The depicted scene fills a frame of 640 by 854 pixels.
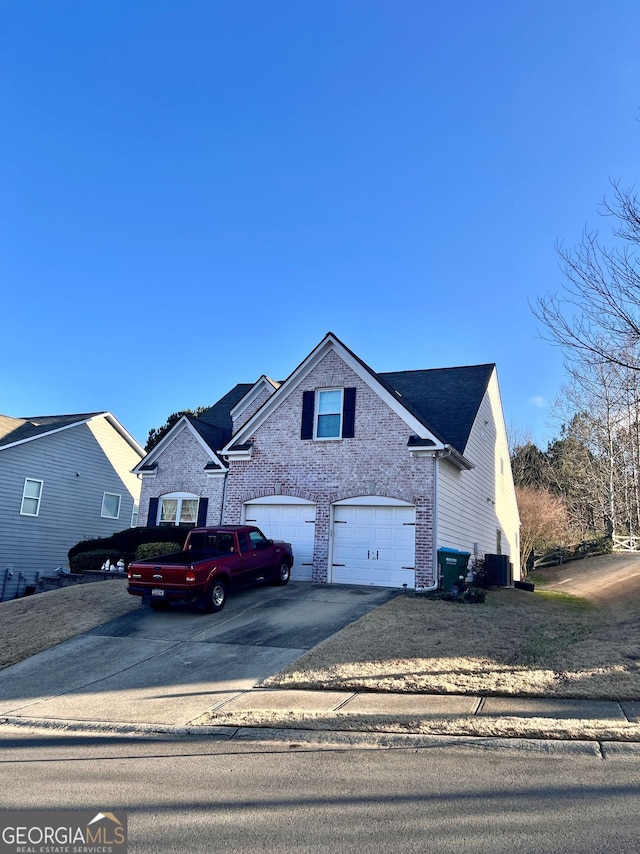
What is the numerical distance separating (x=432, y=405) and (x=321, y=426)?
4567mm

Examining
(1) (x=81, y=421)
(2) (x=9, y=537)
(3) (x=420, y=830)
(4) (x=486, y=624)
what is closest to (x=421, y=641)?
(4) (x=486, y=624)

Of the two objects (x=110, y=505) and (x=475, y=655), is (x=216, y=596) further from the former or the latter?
(x=110, y=505)

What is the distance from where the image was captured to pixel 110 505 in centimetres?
3111

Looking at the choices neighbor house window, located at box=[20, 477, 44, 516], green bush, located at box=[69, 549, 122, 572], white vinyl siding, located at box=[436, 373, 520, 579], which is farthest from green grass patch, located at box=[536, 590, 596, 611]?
neighbor house window, located at box=[20, 477, 44, 516]

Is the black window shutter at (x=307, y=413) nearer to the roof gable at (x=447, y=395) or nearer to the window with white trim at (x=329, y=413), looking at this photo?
the window with white trim at (x=329, y=413)

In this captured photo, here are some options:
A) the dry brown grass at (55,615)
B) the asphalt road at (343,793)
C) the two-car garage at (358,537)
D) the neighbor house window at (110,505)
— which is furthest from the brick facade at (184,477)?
the asphalt road at (343,793)

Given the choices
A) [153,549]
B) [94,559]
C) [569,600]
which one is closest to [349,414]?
[153,549]

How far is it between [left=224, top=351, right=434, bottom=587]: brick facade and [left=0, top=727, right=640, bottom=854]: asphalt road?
10.9 m

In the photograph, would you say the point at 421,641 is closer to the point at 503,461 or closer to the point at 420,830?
the point at 420,830

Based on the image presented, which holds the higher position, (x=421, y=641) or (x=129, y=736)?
(x=421, y=641)

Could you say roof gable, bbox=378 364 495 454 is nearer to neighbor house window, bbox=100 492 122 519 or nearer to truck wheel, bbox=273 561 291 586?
truck wheel, bbox=273 561 291 586

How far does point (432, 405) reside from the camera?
22.0 meters

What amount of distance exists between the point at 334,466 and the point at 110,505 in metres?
16.4

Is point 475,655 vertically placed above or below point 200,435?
below
